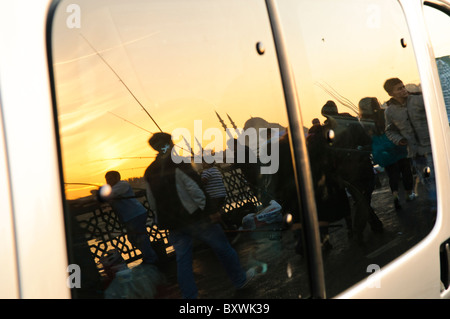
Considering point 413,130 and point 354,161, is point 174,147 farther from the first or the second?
point 413,130

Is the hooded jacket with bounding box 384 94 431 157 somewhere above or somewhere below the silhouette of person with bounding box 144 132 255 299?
above

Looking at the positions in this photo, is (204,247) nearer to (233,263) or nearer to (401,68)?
(233,263)

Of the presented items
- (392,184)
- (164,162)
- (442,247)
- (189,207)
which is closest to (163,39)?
(164,162)

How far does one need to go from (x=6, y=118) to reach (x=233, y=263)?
0.80 meters

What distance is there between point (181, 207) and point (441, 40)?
2.28 meters

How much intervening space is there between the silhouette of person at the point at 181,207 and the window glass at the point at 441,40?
187cm

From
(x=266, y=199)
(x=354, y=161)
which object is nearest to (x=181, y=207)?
(x=266, y=199)

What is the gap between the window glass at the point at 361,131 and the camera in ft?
5.94

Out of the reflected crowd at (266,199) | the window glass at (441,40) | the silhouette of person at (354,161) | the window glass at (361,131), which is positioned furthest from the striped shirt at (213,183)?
the window glass at (441,40)

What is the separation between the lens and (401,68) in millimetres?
2375

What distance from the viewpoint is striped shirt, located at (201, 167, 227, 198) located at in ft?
5.00

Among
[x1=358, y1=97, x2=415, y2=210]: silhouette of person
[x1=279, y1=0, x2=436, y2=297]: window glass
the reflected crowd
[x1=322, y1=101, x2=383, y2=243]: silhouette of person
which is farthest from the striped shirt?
[x1=358, y1=97, x2=415, y2=210]: silhouette of person

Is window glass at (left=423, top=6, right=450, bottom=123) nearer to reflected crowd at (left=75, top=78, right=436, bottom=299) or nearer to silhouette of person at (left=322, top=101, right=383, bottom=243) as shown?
reflected crowd at (left=75, top=78, right=436, bottom=299)

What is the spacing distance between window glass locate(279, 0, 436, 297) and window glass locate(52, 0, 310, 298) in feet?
0.53
